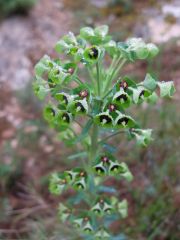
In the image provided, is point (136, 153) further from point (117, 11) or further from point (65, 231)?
point (117, 11)

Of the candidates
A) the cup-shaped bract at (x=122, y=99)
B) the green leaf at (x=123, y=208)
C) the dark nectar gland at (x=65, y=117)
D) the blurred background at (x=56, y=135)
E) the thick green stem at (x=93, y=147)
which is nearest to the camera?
the cup-shaped bract at (x=122, y=99)

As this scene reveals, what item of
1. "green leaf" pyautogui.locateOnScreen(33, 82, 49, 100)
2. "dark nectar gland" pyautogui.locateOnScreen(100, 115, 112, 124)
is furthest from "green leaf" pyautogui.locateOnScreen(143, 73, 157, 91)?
"green leaf" pyautogui.locateOnScreen(33, 82, 49, 100)

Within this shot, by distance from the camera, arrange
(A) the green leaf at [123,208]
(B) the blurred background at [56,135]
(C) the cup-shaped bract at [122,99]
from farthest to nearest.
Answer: (B) the blurred background at [56,135]
(A) the green leaf at [123,208]
(C) the cup-shaped bract at [122,99]

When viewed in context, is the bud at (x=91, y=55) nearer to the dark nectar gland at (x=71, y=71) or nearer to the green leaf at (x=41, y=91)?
the dark nectar gland at (x=71, y=71)

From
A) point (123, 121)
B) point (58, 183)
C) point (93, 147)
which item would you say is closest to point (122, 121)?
point (123, 121)

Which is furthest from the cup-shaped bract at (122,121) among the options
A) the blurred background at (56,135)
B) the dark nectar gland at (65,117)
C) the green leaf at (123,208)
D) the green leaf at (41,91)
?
the blurred background at (56,135)

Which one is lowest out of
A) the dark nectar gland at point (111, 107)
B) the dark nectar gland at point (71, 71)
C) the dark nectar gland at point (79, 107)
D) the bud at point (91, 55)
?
the dark nectar gland at point (111, 107)

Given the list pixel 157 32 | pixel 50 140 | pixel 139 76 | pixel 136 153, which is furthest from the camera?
pixel 157 32

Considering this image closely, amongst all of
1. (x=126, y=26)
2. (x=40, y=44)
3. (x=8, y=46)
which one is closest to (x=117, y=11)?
(x=126, y=26)
